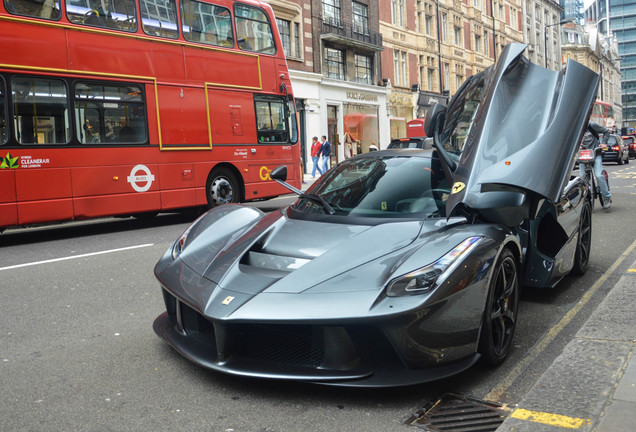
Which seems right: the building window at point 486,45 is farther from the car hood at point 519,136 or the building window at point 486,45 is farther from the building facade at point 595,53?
the car hood at point 519,136

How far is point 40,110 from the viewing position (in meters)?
9.37

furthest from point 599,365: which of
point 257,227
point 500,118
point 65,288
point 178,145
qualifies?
point 178,145

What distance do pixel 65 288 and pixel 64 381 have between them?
2.50 meters

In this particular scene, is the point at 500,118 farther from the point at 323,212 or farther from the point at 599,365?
the point at 599,365

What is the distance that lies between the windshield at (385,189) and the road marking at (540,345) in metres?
0.96

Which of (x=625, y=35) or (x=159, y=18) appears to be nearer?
(x=159, y=18)

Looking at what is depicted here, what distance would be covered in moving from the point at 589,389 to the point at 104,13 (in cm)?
967

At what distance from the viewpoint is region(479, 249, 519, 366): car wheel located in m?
3.29

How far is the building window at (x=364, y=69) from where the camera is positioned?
1307 inches

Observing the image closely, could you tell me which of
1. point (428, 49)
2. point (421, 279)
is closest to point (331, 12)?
point (428, 49)

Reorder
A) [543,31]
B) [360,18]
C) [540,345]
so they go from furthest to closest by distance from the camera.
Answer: [543,31]
[360,18]
[540,345]

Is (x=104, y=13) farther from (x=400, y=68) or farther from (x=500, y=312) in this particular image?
(x=400, y=68)

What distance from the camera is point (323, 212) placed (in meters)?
4.07

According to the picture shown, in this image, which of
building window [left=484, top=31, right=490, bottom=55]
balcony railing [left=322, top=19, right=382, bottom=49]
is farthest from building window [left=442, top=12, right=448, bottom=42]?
balcony railing [left=322, top=19, right=382, bottom=49]
